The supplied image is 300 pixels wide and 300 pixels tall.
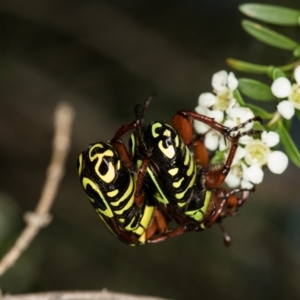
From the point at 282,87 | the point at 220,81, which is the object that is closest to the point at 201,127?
the point at 220,81

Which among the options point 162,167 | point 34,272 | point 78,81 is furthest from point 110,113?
point 162,167

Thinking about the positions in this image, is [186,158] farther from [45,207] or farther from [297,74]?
[45,207]

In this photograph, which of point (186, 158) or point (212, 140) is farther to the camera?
point (212, 140)

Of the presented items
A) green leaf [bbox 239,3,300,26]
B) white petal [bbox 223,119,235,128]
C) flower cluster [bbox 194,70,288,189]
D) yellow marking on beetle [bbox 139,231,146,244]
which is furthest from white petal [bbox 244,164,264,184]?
green leaf [bbox 239,3,300,26]

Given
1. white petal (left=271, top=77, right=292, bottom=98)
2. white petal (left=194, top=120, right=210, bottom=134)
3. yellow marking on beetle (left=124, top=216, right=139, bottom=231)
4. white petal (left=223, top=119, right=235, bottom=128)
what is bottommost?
yellow marking on beetle (left=124, top=216, right=139, bottom=231)

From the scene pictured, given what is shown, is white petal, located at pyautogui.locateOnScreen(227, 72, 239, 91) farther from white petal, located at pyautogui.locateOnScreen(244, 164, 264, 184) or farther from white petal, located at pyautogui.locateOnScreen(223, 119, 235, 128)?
white petal, located at pyautogui.locateOnScreen(244, 164, 264, 184)
